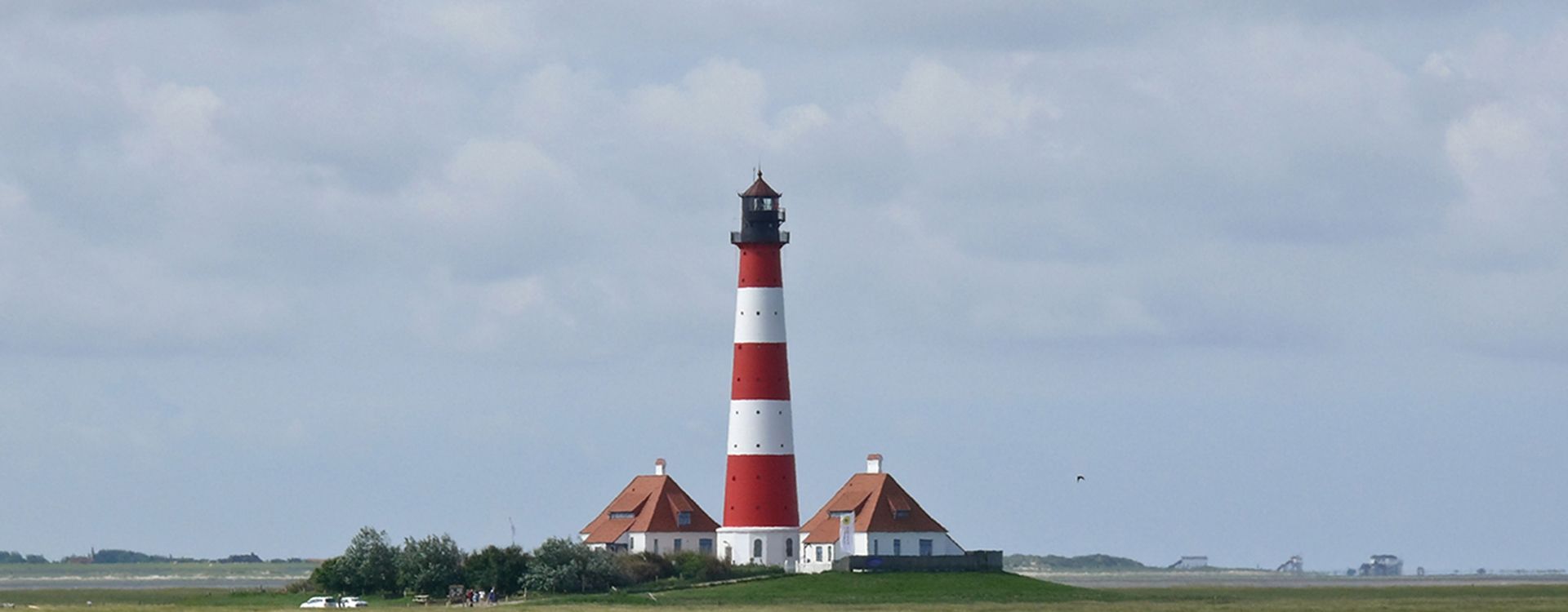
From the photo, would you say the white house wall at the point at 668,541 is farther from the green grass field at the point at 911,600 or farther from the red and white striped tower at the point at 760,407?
the green grass field at the point at 911,600

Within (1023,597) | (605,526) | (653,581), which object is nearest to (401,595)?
(653,581)

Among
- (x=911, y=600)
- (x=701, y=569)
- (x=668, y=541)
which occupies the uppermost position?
(x=668, y=541)

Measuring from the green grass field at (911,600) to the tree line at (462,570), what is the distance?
5.66 feet

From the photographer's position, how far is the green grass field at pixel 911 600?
3199 inches

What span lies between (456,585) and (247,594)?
897cm

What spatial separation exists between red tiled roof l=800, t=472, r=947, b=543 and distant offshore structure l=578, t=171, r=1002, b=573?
0.16 feet

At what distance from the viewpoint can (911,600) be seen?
86.4 m

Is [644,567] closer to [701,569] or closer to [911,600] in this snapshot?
[701,569]

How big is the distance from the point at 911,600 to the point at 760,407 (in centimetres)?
1238

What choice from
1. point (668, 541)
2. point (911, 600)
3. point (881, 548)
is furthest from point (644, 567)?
point (911, 600)

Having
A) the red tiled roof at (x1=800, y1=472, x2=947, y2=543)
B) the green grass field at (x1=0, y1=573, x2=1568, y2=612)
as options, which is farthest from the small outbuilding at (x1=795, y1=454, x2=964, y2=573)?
the green grass field at (x1=0, y1=573, x2=1568, y2=612)

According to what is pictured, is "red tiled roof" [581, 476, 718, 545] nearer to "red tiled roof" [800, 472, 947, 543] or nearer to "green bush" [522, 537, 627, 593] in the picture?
"red tiled roof" [800, 472, 947, 543]

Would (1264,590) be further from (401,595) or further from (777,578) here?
(401,595)

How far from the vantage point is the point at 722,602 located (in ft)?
274
